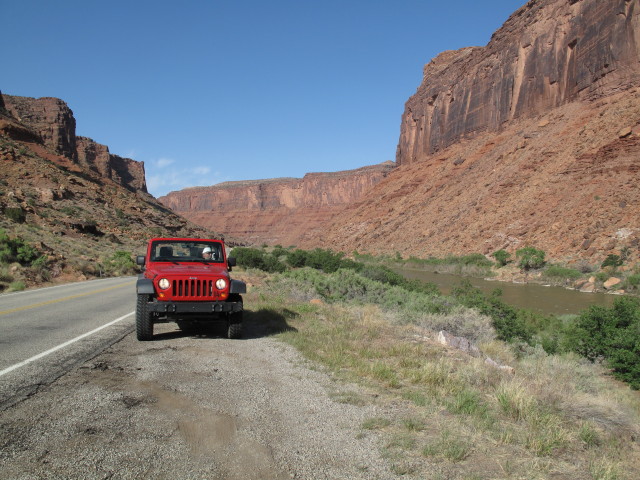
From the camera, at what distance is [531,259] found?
32.9 meters

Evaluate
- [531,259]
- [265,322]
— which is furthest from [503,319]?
Answer: [531,259]

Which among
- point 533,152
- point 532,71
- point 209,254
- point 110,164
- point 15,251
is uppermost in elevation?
point 532,71

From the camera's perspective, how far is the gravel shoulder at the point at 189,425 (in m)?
3.28

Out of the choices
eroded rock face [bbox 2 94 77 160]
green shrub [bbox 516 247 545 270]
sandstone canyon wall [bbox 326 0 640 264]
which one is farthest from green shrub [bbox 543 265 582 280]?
eroded rock face [bbox 2 94 77 160]

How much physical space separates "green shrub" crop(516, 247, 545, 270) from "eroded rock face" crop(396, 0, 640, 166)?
74.9 feet

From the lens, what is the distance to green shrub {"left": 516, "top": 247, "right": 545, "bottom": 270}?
32.7 m

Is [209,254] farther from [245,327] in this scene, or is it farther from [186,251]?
[245,327]

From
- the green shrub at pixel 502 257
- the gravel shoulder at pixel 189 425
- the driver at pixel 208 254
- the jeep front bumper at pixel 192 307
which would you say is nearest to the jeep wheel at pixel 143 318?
the jeep front bumper at pixel 192 307

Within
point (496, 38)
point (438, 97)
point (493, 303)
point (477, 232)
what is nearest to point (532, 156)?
point (477, 232)

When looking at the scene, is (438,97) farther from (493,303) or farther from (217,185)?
(217,185)

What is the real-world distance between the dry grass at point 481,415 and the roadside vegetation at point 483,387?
0.01 meters

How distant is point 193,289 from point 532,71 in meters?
65.0

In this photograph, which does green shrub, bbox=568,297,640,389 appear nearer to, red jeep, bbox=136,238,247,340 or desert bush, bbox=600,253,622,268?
red jeep, bbox=136,238,247,340

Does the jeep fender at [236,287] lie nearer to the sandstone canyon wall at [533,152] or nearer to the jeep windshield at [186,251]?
the jeep windshield at [186,251]
